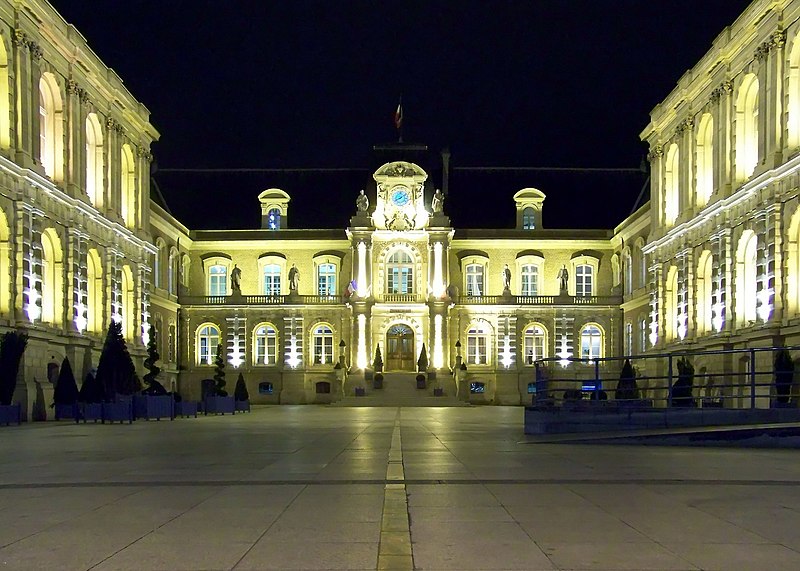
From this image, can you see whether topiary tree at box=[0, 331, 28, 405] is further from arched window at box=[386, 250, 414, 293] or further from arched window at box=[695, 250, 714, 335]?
arched window at box=[386, 250, 414, 293]

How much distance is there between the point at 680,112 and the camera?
49750 millimetres

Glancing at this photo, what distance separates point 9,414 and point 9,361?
170 cm

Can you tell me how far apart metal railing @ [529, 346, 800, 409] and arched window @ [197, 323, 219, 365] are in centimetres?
2478

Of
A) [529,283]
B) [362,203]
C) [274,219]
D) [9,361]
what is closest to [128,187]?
[362,203]

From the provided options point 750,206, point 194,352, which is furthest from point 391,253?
point 750,206

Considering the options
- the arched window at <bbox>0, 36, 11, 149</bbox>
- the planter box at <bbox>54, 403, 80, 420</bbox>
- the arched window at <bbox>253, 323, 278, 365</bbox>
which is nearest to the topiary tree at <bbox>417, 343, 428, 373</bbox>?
the arched window at <bbox>253, 323, 278, 365</bbox>

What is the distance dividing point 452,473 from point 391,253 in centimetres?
5541

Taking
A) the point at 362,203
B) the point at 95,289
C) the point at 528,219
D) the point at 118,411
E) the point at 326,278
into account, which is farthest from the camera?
the point at 528,219

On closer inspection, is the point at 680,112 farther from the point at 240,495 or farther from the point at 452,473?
the point at 240,495

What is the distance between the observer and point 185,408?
40.4 m

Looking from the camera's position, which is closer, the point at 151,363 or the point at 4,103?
the point at 4,103

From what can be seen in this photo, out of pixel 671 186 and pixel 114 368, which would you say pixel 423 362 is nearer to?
pixel 671 186

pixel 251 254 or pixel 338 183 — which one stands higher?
pixel 338 183

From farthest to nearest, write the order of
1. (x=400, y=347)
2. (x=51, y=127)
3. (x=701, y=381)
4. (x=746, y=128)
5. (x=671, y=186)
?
(x=400, y=347)
(x=671, y=186)
(x=701, y=381)
(x=51, y=127)
(x=746, y=128)
